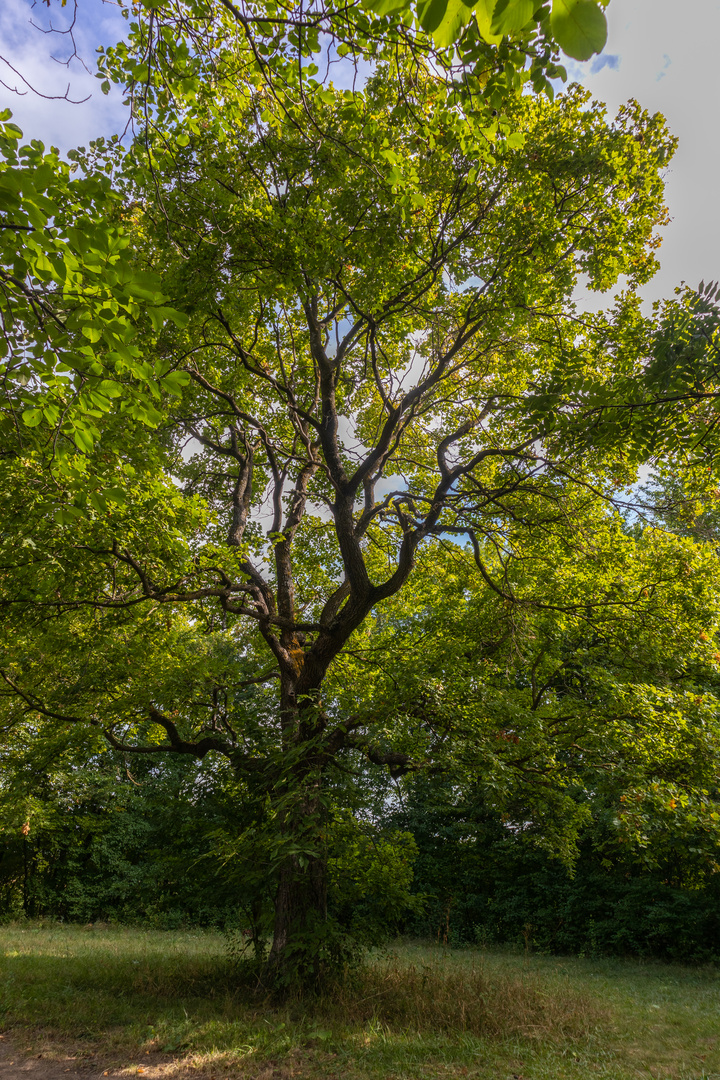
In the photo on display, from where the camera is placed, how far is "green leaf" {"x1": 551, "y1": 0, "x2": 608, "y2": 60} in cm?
132

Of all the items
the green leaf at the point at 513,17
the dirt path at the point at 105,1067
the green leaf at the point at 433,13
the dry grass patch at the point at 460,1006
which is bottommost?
the dirt path at the point at 105,1067

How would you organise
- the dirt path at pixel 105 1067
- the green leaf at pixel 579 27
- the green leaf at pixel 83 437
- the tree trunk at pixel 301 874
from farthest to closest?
the tree trunk at pixel 301 874 < the dirt path at pixel 105 1067 < the green leaf at pixel 83 437 < the green leaf at pixel 579 27

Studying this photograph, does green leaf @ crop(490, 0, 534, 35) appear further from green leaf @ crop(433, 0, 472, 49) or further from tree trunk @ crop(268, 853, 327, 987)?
tree trunk @ crop(268, 853, 327, 987)

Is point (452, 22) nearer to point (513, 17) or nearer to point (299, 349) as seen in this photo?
point (513, 17)

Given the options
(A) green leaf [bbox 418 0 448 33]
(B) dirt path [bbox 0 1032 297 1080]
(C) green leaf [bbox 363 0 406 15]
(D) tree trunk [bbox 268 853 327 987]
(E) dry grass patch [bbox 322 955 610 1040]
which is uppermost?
(C) green leaf [bbox 363 0 406 15]

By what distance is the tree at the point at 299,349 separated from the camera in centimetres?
466

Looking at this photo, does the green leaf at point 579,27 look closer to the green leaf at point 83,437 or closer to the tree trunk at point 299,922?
the green leaf at point 83,437

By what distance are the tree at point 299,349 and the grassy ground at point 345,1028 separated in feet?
2.98

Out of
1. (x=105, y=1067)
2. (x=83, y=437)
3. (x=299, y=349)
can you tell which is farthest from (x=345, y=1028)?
(x=299, y=349)

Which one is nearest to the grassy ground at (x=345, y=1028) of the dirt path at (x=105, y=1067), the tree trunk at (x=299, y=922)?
the dirt path at (x=105, y=1067)

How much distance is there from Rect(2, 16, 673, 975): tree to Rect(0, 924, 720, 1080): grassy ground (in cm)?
91

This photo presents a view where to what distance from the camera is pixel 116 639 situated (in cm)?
728

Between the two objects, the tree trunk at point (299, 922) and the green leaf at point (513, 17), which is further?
the tree trunk at point (299, 922)

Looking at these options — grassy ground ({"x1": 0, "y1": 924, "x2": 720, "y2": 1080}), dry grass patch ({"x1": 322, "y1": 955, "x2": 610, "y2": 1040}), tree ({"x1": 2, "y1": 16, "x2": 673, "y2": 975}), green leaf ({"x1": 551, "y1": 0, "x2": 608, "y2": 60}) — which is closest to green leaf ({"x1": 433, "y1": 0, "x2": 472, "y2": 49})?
green leaf ({"x1": 551, "y1": 0, "x2": 608, "y2": 60})
